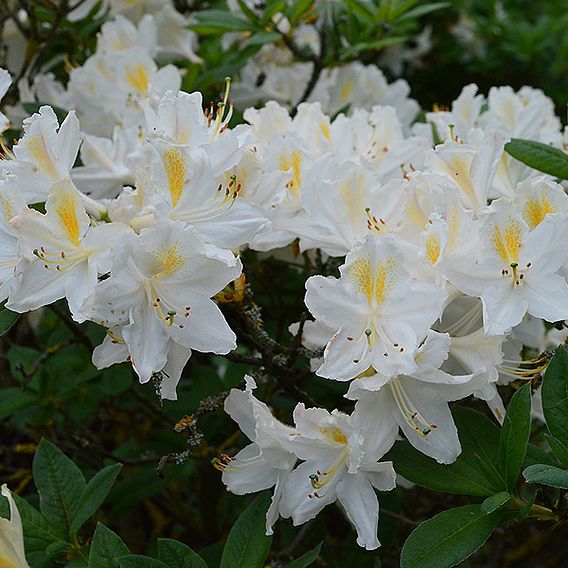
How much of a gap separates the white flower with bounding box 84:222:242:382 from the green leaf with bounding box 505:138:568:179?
547 mm

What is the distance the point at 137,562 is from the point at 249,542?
7.1 inches

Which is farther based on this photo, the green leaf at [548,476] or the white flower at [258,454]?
the white flower at [258,454]

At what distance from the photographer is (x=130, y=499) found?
1869 mm

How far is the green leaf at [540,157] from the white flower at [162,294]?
1.79ft

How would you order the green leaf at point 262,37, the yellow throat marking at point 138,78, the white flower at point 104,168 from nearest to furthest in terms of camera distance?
the white flower at point 104,168
the yellow throat marking at point 138,78
the green leaf at point 262,37

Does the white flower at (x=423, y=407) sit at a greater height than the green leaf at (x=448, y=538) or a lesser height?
greater

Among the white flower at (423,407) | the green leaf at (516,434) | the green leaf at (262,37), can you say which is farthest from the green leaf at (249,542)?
the green leaf at (262,37)

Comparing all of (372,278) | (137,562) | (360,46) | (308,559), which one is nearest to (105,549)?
(137,562)

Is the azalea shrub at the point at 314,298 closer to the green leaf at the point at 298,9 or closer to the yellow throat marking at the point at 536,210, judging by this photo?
the yellow throat marking at the point at 536,210

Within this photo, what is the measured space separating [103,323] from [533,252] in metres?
0.60

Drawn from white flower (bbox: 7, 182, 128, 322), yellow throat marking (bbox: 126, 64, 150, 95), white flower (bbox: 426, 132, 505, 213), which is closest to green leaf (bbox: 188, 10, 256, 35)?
yellow throat marking (bbox: 126, 64, 150, 95)

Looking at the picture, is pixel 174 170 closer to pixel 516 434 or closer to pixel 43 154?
pixel 43 154

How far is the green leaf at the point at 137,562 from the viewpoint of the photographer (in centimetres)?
113

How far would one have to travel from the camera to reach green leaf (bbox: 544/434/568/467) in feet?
3.76
